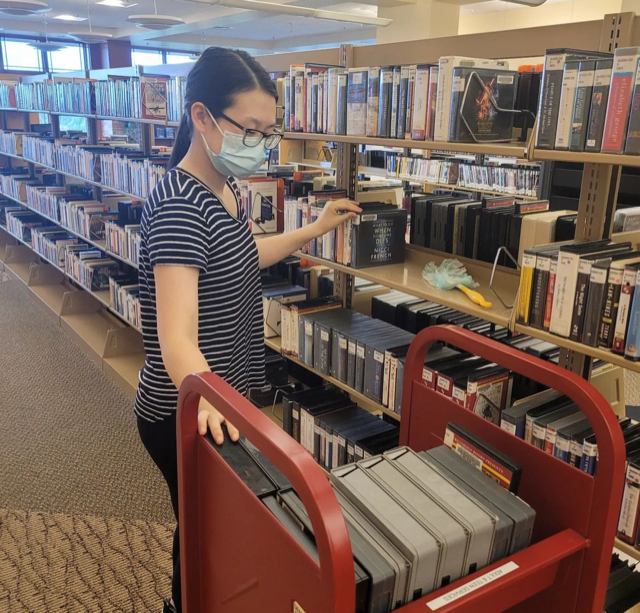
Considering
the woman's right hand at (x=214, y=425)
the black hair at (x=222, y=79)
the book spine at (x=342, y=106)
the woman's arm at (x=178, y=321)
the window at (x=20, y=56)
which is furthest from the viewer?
the window at (x=20, y=56)

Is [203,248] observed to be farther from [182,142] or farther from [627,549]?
[627,549]

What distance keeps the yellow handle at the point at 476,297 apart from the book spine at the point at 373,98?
61 centimetres

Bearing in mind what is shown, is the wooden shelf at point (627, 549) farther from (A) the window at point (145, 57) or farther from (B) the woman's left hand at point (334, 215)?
(A) the window at point (145, 57)

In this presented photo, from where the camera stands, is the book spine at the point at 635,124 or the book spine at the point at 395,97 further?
the book spine at the point at 395,97

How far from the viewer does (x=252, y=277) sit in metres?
1.66

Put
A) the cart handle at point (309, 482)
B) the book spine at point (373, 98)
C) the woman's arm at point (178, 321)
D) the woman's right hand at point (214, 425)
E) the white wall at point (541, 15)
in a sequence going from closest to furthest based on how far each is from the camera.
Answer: the cart handle at point (309, 482) < the woman's right hand at point (214, 425) < the woman's arm at point (178, 321) < the book spine at point (373, 98) < the white wall at point (541, 15)

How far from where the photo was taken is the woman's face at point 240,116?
1.54m

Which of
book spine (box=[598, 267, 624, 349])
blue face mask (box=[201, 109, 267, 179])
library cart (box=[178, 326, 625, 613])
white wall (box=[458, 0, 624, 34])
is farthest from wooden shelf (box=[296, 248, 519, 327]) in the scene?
white wall (box=[458, 0, 624, 34])

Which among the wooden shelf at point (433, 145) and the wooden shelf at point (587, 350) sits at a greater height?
the wooden shelf at point (433, 145)

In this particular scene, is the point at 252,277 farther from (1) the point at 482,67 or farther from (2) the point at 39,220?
(2) the point at 39,220

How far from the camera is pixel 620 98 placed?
52.6 inches

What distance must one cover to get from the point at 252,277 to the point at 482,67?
2.84 ft

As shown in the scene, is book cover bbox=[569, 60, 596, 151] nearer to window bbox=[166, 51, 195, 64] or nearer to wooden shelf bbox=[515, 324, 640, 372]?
wooden shelf bbox=[515, 324, 640, 372]

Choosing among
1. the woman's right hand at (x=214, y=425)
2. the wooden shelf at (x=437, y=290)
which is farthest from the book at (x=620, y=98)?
the woman's right hand at (x=214, y=425)
